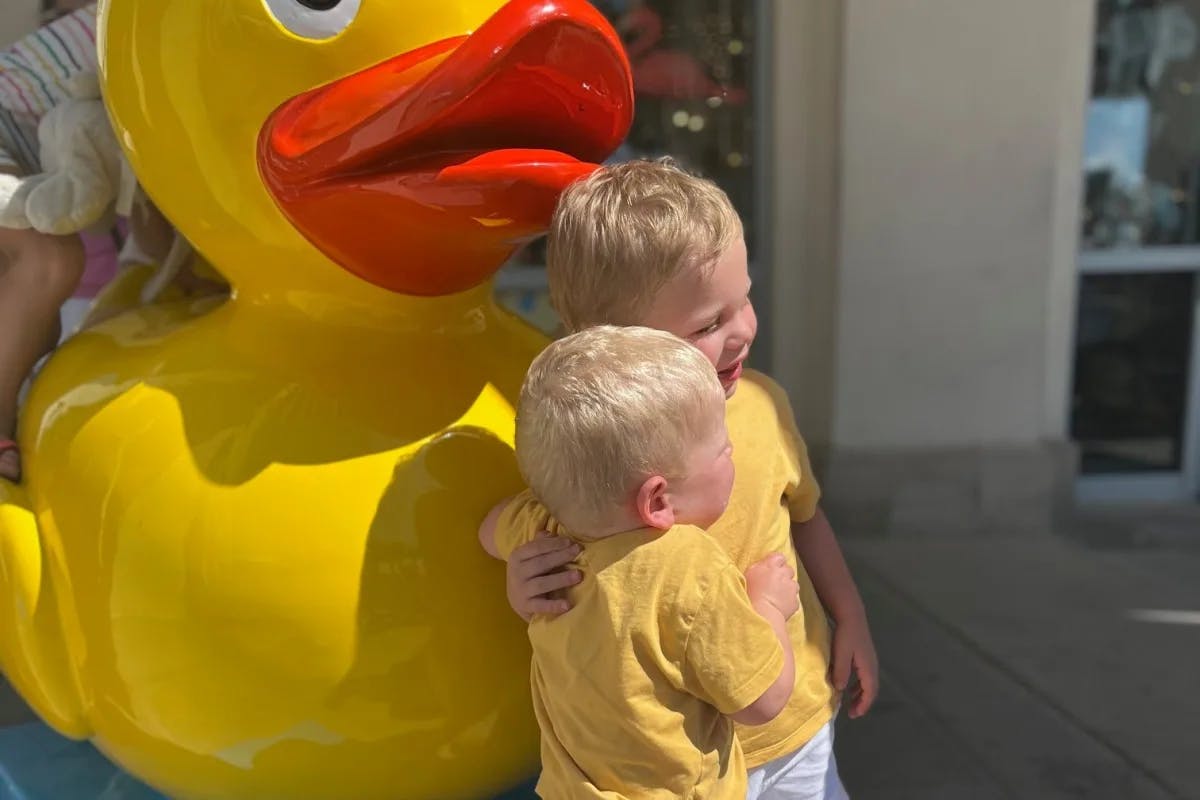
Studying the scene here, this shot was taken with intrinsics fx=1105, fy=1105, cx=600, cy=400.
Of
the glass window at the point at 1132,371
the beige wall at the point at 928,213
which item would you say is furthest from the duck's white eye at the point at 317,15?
the glass window at the point at 1132,371

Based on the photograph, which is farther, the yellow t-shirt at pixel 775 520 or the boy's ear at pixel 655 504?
the yellow t-shirt at pixel 775 520

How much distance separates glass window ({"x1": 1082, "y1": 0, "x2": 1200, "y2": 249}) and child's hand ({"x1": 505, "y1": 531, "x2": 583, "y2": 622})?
441 cm

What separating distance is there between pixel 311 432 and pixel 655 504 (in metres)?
0.44

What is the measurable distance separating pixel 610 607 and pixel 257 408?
0.49 meters

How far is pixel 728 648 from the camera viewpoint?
102 cm

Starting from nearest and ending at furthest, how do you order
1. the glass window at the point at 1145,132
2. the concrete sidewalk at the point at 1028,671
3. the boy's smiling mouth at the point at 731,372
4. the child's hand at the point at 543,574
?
the child's hand at the point at 543,574, the boy's smiling mouth at the point at 731,372, the concrete sidewalk at the point at 1028,671, the glass window at the point at 1145,132

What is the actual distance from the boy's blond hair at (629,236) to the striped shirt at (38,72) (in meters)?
0.79

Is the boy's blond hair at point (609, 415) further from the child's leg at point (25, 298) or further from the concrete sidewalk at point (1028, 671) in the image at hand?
the concrete sidewalk at point (1028, 671)

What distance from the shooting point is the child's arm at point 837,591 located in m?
1.41

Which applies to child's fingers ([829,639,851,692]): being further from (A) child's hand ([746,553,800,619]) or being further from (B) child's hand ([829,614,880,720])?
(A) child's hand ([746,553,800,619])

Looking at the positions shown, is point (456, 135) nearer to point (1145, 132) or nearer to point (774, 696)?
point (774, 696)

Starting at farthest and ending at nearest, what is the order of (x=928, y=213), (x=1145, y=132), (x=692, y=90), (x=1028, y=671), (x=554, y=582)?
(x=1145, y=132) < (x=692, y=90) < (x=928, y=213) < (x=1028, y=671) < (x=554, y=582)

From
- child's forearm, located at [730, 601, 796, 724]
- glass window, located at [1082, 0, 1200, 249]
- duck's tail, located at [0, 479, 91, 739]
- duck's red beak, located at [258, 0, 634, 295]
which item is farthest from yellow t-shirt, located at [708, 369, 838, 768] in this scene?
glass window, located at [1082, 0, 1200, 249]

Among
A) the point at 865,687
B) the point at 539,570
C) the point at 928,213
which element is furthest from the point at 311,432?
the point at 928,213
